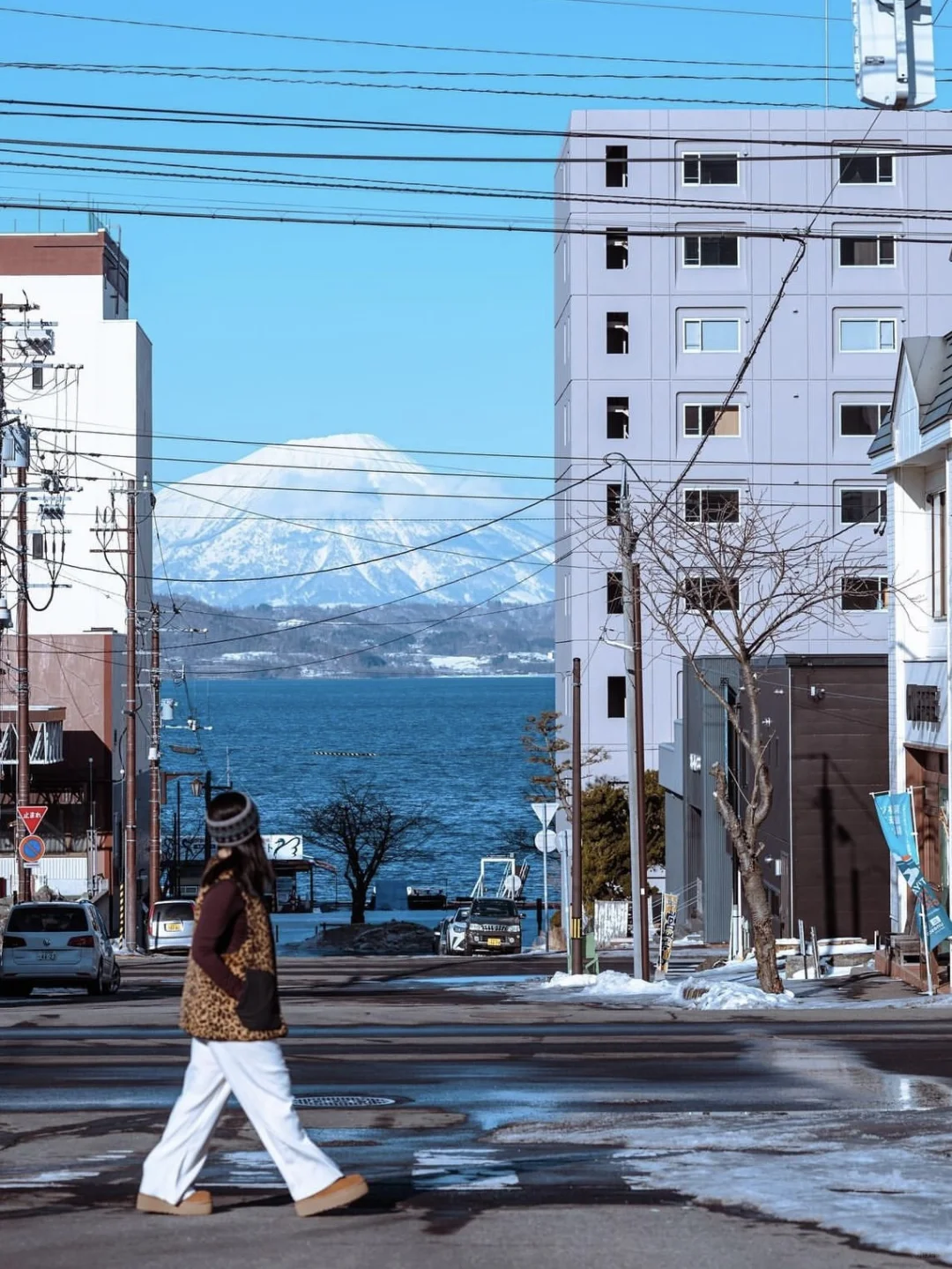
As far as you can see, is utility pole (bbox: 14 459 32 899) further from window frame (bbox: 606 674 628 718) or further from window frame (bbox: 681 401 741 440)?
window frame (bbox: 681 401 741 440)

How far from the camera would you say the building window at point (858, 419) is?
6800 cm

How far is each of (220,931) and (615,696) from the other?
61.2 m

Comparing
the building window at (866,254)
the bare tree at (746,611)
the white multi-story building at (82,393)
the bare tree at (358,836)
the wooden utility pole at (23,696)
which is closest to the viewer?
the bare tree at (746,611)

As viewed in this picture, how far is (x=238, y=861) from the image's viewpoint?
7.46m

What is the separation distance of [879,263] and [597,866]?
26.1 metres

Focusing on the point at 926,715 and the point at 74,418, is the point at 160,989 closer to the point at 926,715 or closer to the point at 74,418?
the point at 926,715

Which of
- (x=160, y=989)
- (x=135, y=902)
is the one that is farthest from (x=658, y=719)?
(x=160, y=989)

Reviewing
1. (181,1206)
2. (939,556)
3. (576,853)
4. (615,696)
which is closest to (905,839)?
(939,556)

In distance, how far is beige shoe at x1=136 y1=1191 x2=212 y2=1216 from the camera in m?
7.53

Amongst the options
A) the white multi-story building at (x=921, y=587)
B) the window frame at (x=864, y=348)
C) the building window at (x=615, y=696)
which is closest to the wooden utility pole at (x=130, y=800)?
the white multi-story building at (x=921, y=587)

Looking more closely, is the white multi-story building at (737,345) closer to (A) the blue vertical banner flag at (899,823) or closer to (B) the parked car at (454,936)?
(B) the parked car at (454,936)

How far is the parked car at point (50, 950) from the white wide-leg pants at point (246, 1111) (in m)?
20.0

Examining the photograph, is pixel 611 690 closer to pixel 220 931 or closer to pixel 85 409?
pixel 85 409

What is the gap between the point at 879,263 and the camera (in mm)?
68562
